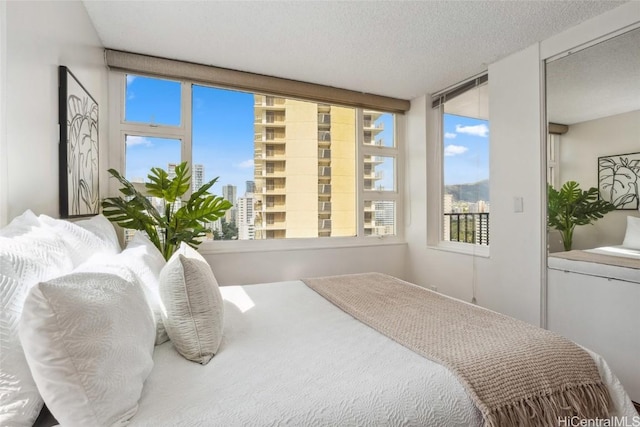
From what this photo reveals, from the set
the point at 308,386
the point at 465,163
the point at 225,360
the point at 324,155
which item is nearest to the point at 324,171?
the point at 324,155

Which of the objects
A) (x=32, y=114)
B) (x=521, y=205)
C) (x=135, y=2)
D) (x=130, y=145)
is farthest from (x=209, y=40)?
(x=521, y=205)

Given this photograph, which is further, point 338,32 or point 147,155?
point 147,155

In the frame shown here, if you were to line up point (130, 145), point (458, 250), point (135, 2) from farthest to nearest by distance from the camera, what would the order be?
point (458, 250)
point (130, 145)
point (135, 2)

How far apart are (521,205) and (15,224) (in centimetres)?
303

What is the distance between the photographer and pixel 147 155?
9.53 feet

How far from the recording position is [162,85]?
9.66 feet

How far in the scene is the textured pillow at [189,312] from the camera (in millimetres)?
1143

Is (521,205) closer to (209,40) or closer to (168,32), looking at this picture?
(209,40)

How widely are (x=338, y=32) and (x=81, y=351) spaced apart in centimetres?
239

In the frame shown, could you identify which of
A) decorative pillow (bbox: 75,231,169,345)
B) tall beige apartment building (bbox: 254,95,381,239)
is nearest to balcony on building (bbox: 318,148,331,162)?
tall beige apartment building (bbox: 254,95,381,239)

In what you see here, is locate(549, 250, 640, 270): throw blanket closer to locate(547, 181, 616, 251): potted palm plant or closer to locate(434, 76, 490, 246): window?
locate(547, 181, 616, 251): potted palm plant

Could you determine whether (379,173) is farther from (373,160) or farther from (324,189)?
(324,189)

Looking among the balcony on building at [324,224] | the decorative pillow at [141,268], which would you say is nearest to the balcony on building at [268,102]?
the balcony on building at [324,224]

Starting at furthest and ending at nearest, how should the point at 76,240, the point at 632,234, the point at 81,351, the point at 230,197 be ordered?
the point at 230,197 → the point at 632,234 → the point at 76,240 → the point at 81,351
